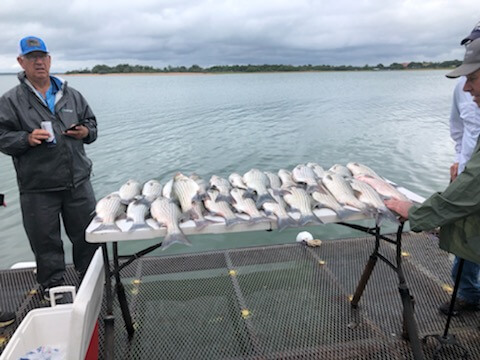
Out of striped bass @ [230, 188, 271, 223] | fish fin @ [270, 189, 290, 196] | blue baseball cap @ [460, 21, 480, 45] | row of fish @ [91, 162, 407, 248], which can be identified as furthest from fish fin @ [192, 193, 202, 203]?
blue baseball cap @ [460, 21, 480, 45]

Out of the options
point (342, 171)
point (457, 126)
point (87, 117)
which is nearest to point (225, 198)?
point (342, 171)

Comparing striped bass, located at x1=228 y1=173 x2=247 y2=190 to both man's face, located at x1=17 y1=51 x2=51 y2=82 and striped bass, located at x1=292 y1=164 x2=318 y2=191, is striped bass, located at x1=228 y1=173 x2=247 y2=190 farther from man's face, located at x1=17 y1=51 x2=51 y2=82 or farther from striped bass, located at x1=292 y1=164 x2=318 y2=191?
man's face, located at x1=17 y1=51 x2=51 y2=82

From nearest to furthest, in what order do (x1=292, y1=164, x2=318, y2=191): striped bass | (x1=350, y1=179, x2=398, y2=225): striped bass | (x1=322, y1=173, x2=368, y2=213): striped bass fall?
(x1=350, y1=179, x2=398, y2=225): striped bass < (x1=322, y1=173, x2=368, y2=213): striped bass < (x1=292, y1=164, x2=318, y2=191): striped bass

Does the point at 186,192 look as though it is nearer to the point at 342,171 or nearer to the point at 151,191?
the point at 151,191

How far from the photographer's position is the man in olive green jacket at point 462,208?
7.36 ft

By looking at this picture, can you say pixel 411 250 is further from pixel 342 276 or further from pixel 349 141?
pixel 349 141

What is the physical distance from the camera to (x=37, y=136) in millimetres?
3336

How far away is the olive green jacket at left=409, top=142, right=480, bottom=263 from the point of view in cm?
224

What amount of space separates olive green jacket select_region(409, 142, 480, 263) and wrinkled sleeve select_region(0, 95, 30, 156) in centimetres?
342

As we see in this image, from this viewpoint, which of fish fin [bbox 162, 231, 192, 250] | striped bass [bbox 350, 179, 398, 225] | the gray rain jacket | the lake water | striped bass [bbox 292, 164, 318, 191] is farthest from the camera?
the lake water

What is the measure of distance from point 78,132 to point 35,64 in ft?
2.45

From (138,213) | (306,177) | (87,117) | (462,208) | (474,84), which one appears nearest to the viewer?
(462,208)

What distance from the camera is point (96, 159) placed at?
526 inches

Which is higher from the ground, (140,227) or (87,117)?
(87,117)
